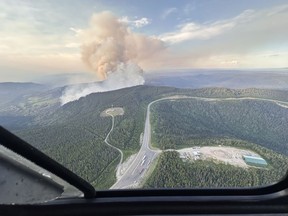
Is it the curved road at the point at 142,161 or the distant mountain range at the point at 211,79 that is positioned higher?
the distant mountain range at the point at 211,79

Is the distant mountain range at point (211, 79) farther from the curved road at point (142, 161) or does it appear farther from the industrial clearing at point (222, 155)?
the industrial clearing at point (222, 155)

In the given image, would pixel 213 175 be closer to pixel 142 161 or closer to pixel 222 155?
pixel 222 155

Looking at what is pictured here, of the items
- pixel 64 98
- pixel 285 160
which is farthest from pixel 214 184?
pixel 64 98

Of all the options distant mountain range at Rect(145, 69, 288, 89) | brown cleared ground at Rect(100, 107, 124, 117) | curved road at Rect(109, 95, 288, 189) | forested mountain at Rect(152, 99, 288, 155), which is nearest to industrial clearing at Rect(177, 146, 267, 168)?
forested mountain at Rect(152, 99, 288, 155)

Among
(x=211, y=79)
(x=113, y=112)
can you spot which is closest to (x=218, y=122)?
(x=211, y=79)

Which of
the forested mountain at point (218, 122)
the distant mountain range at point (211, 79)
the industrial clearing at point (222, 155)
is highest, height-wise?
the distant mountain range at point (211, 79)

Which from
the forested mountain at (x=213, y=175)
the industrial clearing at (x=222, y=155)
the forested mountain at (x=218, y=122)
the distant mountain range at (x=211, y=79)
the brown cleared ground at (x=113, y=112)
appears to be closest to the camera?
the forested mountain at (x=213, y=175)

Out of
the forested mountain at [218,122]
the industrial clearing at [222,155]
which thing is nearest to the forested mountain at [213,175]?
the industrial clearing at [222,155]

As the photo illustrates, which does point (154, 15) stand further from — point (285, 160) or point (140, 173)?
point (285, 160)

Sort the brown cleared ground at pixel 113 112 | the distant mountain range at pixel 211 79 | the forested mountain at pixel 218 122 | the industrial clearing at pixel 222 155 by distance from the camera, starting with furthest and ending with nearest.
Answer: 1. the brown cleared ground at pixel 113 112
2. the distant mountain range at pixel 211 79
3. the forested mountain at pixel 218 122
4. the industrial clearing at pixel 222 155
